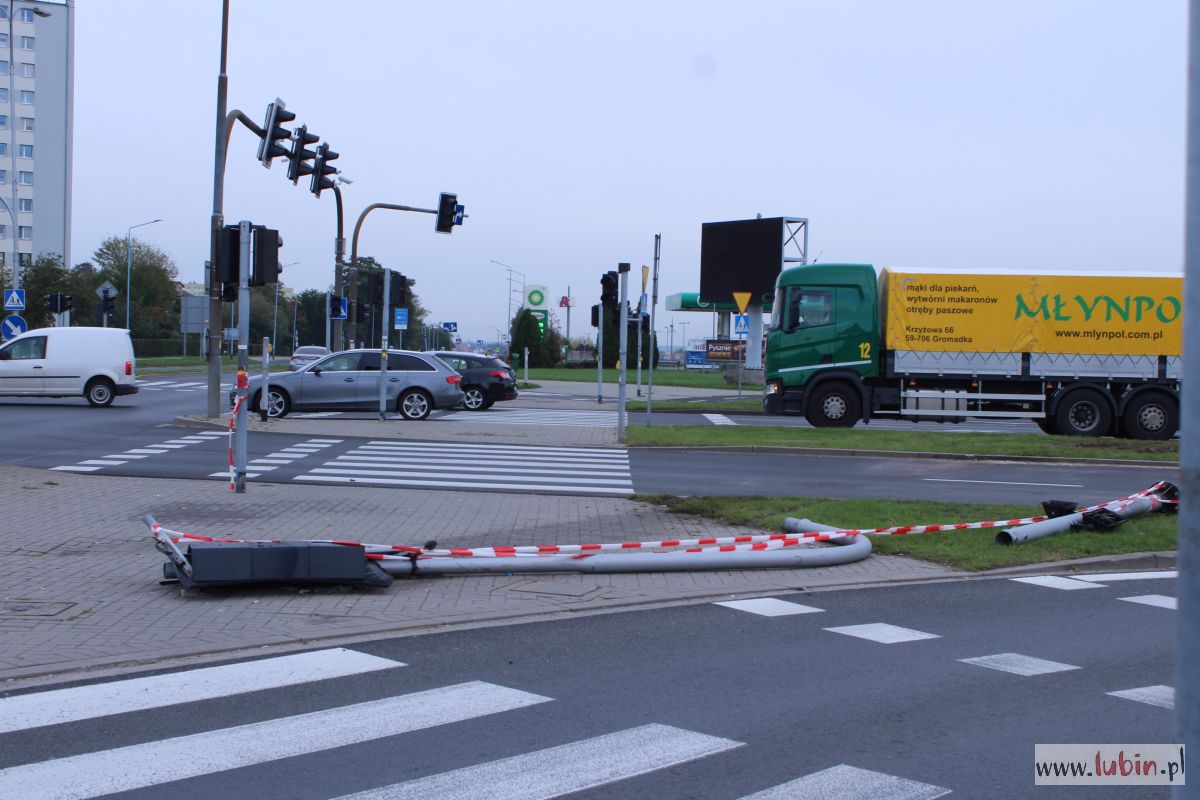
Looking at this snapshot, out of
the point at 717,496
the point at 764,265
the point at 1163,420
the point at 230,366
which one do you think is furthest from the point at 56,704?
the point at 230,366


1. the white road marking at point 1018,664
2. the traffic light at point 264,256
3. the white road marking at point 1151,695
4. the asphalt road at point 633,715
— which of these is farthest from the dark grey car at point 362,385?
the white road marking at point 1151,695

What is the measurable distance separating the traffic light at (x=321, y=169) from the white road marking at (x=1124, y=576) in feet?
58.8

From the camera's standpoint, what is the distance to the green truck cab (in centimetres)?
2516

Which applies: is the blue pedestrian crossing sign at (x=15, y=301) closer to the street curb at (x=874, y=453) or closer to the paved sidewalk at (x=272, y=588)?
the paved sidewalk at (x=272, y=588)

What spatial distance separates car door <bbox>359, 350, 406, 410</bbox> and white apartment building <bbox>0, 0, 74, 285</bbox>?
7556 cm

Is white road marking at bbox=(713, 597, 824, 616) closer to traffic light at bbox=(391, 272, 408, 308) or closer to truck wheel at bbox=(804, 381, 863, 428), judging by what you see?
truck wheel at bbox=(804, 381, 863, 428)

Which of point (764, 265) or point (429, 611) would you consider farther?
point (764, 265)

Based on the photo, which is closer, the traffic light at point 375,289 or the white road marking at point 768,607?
the white road marking at point 768,607

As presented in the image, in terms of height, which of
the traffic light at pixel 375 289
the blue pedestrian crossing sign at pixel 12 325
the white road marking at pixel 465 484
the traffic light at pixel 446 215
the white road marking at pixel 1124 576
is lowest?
the white road marking at pixel 1124 576

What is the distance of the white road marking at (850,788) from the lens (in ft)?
15.3

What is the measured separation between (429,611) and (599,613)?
118cm

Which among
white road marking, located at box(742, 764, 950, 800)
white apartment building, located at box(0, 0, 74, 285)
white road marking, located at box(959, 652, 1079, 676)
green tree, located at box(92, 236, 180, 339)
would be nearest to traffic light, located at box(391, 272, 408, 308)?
white road marking, located at box(959, 652, 1079, 676)

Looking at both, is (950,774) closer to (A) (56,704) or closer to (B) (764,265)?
(A) (56,704)

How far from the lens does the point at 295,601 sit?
26.9 ft
